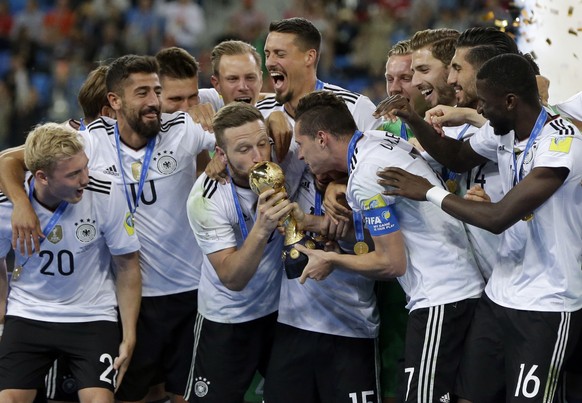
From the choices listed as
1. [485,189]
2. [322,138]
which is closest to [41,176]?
[322,138]

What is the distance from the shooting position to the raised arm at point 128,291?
5.84 metres

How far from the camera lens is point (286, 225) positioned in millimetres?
5293

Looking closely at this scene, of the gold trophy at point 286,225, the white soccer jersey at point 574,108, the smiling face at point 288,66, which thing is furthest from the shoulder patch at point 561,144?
the smiling face at point 288,66

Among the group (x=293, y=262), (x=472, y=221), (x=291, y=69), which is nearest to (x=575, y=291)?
(x=472, y=221)

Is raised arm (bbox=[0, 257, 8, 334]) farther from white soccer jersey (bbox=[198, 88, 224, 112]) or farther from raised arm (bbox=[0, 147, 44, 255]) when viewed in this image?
white soccer jersey (bbox=[198, 88, 224, 112])

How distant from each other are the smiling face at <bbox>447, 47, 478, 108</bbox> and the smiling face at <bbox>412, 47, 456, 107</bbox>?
453 mm

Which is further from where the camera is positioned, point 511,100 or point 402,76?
point 402,76

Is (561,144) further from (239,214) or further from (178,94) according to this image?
(178,94)

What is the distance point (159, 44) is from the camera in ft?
44.1

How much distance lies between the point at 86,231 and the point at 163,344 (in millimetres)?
950

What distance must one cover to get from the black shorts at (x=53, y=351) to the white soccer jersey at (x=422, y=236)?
1.70m

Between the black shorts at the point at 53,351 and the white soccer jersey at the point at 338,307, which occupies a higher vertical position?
Answer: the white soccer jersey at the point at 338,307

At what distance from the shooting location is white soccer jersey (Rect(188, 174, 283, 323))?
18.2ft

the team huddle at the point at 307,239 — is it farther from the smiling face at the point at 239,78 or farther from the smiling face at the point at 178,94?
the smiling face at the point at 239,78
